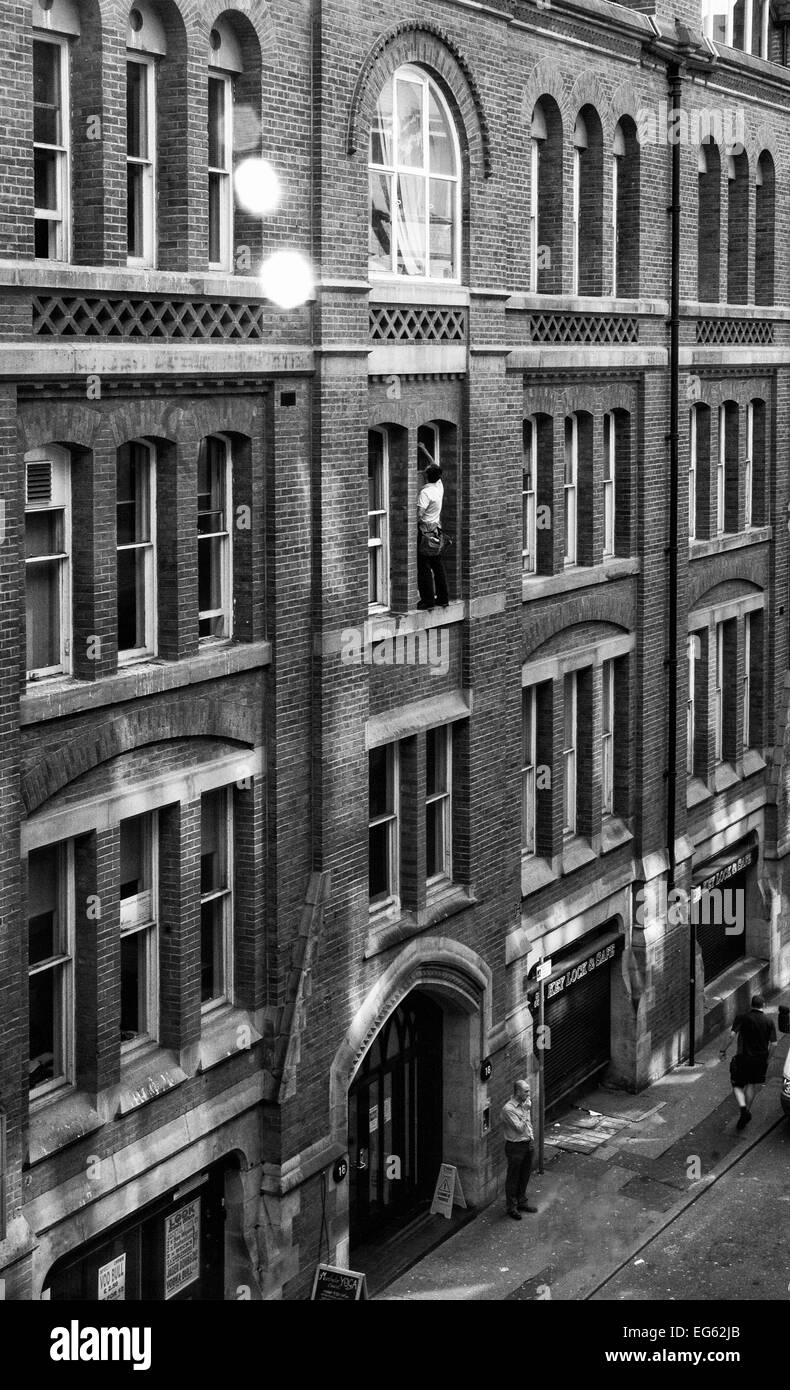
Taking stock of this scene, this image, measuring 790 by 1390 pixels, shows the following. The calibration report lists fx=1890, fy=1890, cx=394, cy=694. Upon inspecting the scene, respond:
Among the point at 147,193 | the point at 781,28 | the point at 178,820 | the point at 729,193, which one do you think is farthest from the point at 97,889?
the point at 781,28

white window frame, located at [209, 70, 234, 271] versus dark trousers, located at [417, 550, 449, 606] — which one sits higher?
white window frame, located at [209, 70, 234, 271]

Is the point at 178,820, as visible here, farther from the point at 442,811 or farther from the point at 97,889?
the point at 442,811

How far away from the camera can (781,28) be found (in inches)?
1244

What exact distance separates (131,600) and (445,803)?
646 centimetres

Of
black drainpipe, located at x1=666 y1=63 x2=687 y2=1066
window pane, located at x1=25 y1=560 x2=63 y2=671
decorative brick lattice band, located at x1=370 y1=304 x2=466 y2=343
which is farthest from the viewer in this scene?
black drainpipe, located at x1=666 y1=63 x2=687 y2=1066

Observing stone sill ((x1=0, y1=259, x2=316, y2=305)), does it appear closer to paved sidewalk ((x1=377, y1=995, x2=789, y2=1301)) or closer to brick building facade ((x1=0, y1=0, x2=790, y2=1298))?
brick building facade ((x1=0, y1=0, x2=790, y2=1298))

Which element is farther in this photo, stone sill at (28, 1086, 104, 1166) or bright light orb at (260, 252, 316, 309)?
bright light orb at (260, 252, 316, 309)

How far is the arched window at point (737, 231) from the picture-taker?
30094 mm

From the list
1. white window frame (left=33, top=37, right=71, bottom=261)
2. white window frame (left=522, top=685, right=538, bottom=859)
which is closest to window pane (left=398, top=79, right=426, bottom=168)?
white window frame (left=33, top=37, right=71, bottom=261)

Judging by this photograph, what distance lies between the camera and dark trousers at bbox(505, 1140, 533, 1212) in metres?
22.6

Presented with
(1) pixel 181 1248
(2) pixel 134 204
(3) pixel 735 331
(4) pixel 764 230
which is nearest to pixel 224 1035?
(1) pixel 181 1248

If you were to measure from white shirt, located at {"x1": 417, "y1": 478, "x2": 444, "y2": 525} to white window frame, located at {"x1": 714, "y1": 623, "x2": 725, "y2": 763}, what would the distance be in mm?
10529

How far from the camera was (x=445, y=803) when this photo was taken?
22562 mm

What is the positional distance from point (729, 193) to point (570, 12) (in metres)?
7.15
